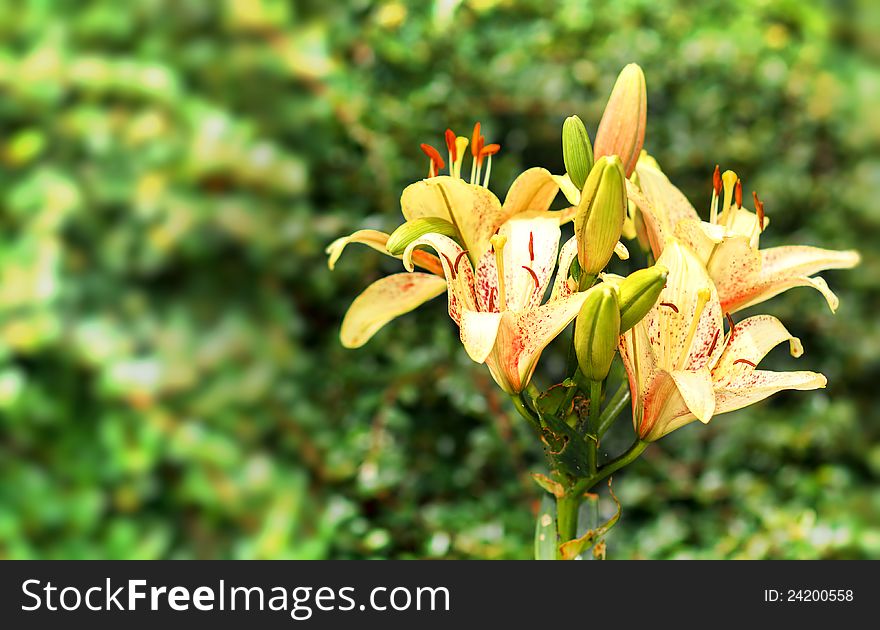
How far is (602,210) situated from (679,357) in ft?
0.25

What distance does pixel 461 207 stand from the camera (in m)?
0.39

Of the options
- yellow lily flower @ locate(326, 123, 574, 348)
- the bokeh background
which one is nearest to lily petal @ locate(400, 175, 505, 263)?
yellow lily flower @ locate(326, 123, 574, 348)

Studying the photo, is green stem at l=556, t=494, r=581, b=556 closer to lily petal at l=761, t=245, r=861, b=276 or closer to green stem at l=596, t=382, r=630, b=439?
green stem at l=596, t=382, r=630, b=439

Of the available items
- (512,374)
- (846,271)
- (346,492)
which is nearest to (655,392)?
(512,374)

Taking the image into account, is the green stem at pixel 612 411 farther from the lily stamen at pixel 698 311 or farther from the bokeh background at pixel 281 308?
the bokeh background at pixel 281 308

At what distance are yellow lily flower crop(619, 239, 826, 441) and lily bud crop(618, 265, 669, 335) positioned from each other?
0.06ft

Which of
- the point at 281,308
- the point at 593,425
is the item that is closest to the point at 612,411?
the point at 593,425

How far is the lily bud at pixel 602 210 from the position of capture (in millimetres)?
339

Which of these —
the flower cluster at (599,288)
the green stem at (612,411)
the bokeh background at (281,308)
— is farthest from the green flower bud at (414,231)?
the bokeh background at (281,308)

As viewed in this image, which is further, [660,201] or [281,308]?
[281,308]

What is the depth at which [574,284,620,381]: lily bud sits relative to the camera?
13.0 inches

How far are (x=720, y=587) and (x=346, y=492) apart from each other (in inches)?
19.5

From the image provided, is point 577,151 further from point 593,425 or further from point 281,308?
point 281,308

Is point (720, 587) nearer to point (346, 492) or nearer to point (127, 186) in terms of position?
point (346, 492)
